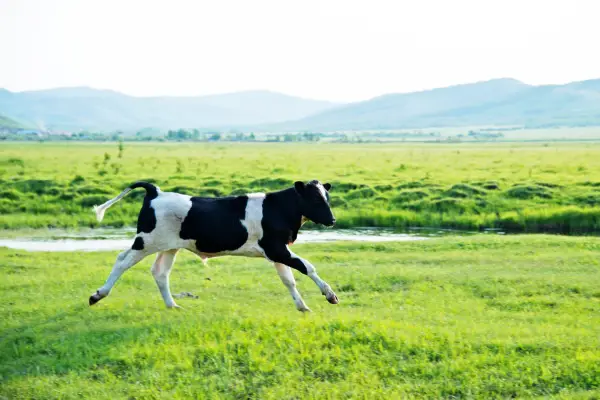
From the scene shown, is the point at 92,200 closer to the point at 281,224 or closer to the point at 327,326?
the point at 281,224

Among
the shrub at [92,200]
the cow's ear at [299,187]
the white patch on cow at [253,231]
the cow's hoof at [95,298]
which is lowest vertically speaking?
the shrub at [92,200]

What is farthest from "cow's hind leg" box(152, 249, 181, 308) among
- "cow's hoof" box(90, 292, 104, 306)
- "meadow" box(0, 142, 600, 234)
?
"meadow" box(0, 142, 600, 234)

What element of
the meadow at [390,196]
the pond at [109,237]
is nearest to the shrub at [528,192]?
the meadow at [390,196]

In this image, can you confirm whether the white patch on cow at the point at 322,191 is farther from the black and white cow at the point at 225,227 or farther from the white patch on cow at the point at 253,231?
the white patch on cow at the point at 253,231

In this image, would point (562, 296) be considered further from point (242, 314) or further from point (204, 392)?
point (204, 392)

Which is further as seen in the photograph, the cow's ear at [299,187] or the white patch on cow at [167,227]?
the cow's ear at [299,187]

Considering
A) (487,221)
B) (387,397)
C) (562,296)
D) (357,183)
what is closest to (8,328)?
(387,397)

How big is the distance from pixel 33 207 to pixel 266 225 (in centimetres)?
2391

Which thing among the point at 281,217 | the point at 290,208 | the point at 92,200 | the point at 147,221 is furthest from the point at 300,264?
the point at 92,200

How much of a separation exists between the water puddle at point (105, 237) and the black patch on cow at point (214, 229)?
1272cm

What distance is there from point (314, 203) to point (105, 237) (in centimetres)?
1687

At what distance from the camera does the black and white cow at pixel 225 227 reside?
37.8ft

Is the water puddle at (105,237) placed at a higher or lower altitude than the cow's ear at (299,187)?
lower

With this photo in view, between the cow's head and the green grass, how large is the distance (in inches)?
54.6
